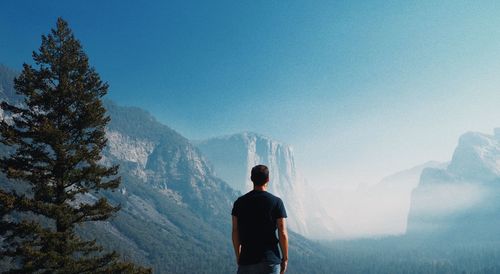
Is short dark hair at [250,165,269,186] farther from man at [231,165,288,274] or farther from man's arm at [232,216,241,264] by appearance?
man's arm at [232,216,241,264]

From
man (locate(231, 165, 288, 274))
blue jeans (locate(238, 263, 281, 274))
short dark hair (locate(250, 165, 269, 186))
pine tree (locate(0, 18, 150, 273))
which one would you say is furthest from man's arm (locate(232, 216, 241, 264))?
pine tree (locate(0, 18, 150, 273))

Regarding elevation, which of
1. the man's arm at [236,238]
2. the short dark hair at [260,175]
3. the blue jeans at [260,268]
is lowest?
the blue jeans at [260,268]

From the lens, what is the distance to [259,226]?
697cm

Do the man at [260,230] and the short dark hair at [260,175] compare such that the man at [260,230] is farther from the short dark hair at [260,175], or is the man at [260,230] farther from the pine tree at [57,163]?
the pine tree at [57,163]

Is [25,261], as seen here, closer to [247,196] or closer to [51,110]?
[51,110]

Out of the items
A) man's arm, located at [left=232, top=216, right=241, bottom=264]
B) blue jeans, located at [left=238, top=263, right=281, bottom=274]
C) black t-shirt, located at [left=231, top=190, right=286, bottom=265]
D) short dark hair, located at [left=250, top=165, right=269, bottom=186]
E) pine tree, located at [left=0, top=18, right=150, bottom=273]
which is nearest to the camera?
blue jeans, located at [left=238, top=263, right=281, bottom=274]

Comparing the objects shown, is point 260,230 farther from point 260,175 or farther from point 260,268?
point 260,175

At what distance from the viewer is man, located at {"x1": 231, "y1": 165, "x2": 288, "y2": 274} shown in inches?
270

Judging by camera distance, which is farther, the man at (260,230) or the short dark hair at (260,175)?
the short dark hair at (260,175)

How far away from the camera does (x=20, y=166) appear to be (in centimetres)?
1703

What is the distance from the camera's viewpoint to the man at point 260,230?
6.86 m

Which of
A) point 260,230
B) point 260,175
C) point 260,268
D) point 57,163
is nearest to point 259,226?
point 260,230

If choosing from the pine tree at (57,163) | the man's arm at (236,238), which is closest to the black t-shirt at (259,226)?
the man's arm at (236,238)

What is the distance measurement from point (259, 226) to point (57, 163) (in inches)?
512
